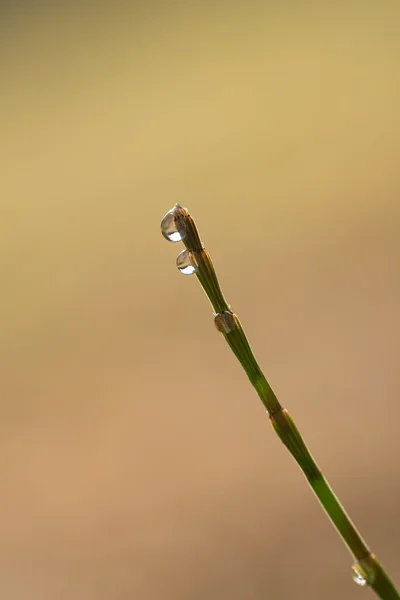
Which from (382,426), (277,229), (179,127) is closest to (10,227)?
(179,127)

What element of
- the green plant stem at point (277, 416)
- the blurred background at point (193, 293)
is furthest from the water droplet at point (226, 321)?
the blurred background at point (193, 293)

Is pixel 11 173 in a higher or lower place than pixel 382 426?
higher

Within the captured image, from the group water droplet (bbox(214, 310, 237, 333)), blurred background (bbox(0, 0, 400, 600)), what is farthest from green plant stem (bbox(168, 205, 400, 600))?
blurred background (bbox(0, 0, 400, 600))

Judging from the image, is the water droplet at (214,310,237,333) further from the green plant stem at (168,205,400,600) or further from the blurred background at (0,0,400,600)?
the blurred background at (0,0,400,600)

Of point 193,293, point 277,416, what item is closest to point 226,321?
point 277,416

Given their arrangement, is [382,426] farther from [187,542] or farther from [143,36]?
[143,36]

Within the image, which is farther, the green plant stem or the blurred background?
the blurred background
